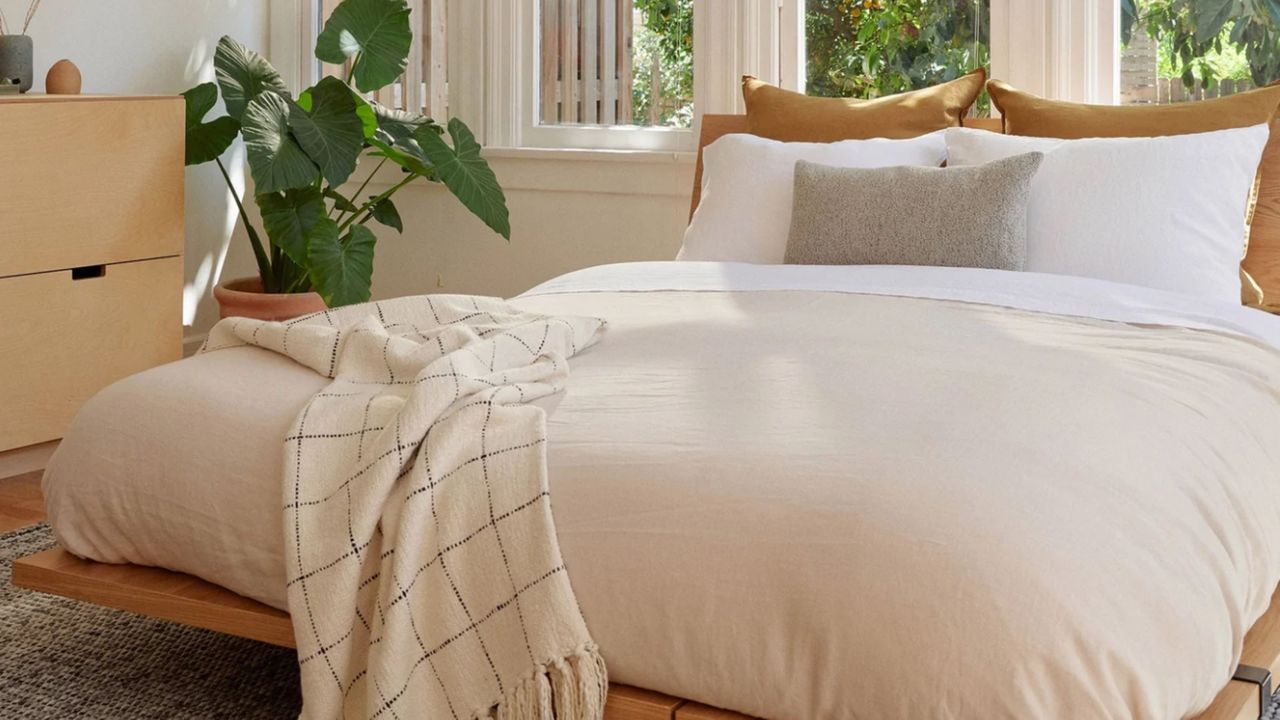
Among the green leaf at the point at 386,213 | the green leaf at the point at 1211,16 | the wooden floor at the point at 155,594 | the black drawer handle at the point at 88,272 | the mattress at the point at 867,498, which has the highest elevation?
the green leaf at the point at 1211,16

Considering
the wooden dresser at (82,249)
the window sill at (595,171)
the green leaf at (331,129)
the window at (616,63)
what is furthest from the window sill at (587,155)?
the wooden dresser at (82,249)

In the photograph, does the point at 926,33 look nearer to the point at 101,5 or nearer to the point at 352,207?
the point at 352,207

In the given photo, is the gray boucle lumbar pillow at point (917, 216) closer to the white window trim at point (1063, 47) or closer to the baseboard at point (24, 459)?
the white window trim at point (1063, 47)

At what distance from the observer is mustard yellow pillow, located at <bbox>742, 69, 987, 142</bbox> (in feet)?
11.6

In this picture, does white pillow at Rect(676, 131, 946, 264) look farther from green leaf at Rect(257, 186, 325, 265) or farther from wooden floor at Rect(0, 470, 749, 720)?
wooden floor at Rect(0, 470, 749, 720)

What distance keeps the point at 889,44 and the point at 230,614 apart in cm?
269

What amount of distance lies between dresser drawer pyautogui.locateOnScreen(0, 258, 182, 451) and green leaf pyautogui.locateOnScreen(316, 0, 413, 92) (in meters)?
0.79

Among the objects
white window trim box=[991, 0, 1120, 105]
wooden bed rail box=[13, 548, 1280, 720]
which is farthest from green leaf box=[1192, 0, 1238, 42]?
wooden bed rail box=[13, 548, 1280, 720]

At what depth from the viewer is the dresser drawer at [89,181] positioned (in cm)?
352

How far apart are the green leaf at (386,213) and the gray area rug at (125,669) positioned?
194cm

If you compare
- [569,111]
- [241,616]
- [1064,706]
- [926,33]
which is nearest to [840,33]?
[926,33]

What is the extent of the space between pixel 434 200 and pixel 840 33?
4.97 feet

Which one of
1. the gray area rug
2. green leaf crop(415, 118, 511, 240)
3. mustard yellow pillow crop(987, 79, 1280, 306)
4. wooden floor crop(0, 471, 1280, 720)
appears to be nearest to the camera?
wooden floor crop(0, 471, 1280, 720)

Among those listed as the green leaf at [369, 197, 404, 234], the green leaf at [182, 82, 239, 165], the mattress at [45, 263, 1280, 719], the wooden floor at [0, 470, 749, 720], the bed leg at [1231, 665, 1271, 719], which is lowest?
the bed leg at [1231, 665, 1271, 719]
